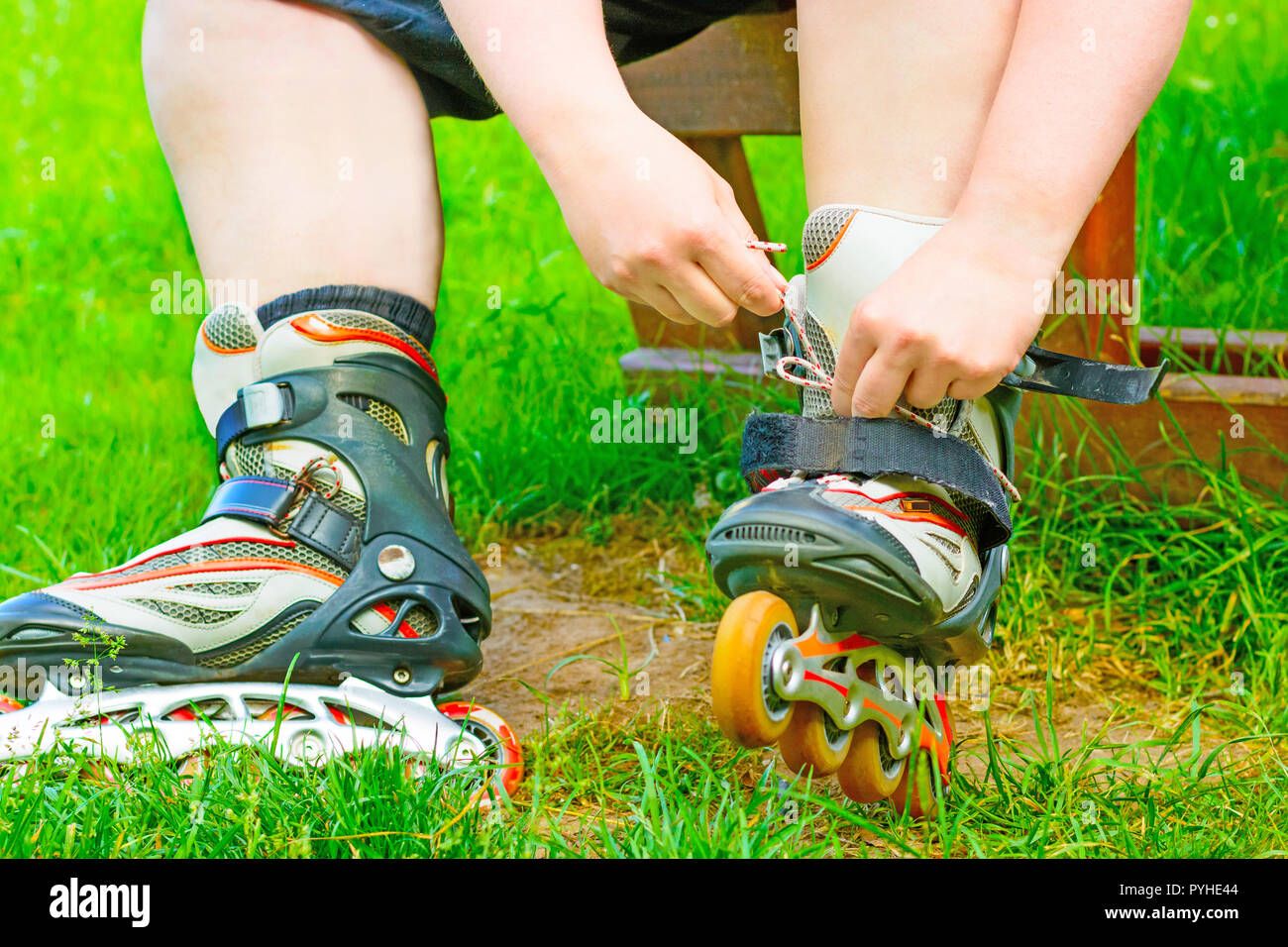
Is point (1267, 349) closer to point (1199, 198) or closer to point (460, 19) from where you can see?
point (1199, 198)

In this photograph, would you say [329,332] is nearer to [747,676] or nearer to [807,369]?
[807,369]

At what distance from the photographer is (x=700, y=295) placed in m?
0.99

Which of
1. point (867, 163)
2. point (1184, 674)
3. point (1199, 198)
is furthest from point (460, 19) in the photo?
point (1199, 198)

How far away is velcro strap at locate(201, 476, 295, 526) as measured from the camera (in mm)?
1286

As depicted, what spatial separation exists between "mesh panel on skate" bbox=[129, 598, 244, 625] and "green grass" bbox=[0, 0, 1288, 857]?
0.62ft

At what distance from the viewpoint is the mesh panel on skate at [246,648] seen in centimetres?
127

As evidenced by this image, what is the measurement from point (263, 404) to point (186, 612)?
248 millimetres

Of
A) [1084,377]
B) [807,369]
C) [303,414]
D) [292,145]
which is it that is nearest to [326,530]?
[303,414]

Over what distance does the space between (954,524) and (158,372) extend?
2.03 metres

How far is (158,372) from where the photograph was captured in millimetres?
2553

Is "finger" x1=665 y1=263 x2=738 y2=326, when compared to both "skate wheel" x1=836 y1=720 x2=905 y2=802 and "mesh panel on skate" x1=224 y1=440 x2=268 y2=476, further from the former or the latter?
"mesh panel on skate" x1=224 y1=440 x2=268 y2=476

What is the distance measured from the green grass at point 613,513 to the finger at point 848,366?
→ 39 cm

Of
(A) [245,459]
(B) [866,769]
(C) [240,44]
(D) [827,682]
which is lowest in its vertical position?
(B) [866,769]

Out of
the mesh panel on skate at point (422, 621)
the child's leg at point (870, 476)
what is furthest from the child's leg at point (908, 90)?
the mesh panel on skate at point (422, 621)
